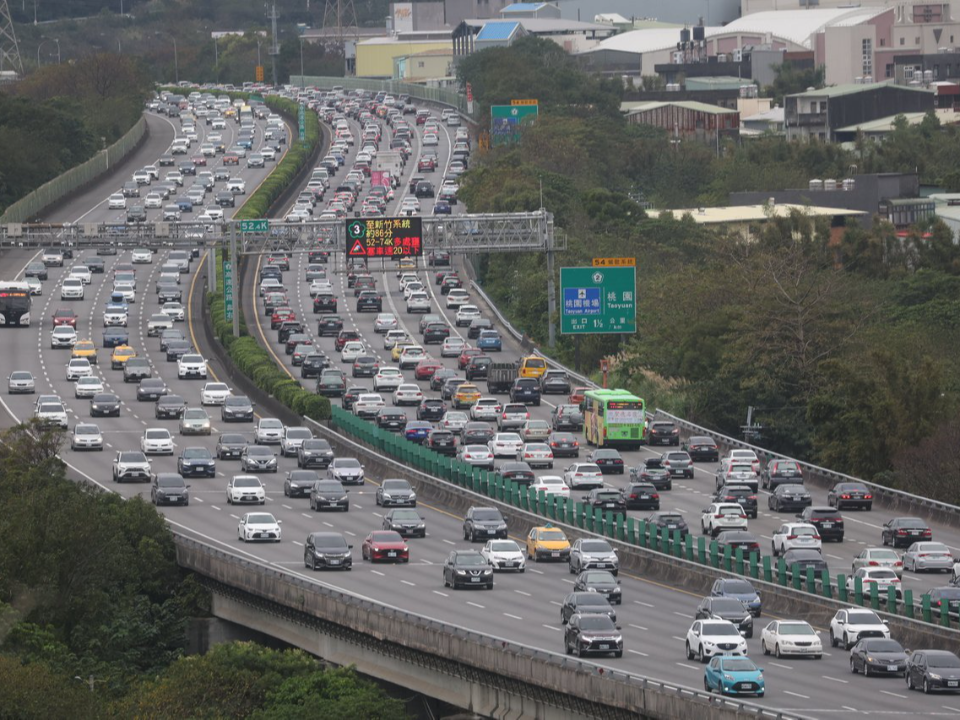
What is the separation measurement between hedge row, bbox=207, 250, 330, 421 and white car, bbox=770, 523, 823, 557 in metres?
30.7

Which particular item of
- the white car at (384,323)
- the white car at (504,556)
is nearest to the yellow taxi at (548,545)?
the white car at (504,556)

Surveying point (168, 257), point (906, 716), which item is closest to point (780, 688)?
point (906, 716)

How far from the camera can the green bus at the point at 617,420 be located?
87812 mm

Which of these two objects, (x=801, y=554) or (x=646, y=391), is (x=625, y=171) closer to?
(x=646, y=391)

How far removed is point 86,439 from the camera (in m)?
87.0

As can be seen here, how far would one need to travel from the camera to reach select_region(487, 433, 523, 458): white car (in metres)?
85.3

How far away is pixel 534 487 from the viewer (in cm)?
7600

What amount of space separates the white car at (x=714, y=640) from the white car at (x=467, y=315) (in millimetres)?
73025

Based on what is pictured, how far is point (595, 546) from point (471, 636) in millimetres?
13822

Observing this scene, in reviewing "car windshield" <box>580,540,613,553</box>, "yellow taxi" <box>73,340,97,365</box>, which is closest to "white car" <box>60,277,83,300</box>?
"yellow taxi" <box>73,340,97,365</box>

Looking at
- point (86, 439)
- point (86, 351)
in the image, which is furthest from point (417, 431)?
point (86, 351)

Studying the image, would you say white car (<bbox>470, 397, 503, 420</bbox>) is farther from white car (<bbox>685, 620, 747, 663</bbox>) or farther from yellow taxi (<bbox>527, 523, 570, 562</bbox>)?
white car (<bbox>685, 620, 747, 663</bbox>)

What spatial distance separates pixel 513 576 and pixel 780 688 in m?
17.2

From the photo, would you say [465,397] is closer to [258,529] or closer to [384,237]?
[384,237]
